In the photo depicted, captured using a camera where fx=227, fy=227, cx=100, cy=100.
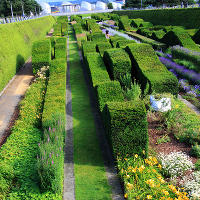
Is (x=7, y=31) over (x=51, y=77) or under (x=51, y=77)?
over

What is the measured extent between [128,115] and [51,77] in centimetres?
686

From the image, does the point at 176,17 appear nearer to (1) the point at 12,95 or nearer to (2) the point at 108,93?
(1) the point at 12,95

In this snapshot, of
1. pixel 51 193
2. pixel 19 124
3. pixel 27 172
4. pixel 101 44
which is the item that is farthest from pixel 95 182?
pixel 101 44

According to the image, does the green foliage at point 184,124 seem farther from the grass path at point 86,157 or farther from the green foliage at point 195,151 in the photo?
the grass path at point 86,157

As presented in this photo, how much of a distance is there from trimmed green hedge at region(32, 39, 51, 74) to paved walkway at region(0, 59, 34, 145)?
0.89 meters

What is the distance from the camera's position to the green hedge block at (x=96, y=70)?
10.0 m

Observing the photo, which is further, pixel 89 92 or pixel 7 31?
pixel 7 31

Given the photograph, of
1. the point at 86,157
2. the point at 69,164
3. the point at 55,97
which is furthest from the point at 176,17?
the point at 69,164

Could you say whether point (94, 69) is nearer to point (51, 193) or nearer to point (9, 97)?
point (9, 97)

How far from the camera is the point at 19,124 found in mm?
8180

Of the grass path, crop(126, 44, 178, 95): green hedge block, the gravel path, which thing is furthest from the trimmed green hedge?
the gravel path

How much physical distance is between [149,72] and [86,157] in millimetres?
5285

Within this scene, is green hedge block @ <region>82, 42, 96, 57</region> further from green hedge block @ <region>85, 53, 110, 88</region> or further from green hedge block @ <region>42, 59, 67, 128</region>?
green hedge block @ <region>42, 59, 67, 128</region>

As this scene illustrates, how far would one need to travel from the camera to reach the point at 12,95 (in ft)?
39.2
